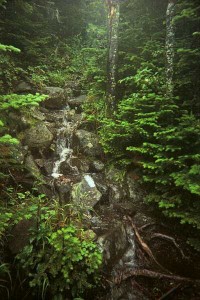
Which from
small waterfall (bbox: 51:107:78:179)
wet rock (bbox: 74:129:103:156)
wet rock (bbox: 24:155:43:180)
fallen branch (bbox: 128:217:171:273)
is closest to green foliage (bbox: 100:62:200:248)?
wet rock (bbox: 74:129:103:156)

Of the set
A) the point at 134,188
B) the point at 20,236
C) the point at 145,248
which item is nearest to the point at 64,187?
the point at 134,188

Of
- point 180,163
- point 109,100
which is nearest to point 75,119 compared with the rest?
point 109,100

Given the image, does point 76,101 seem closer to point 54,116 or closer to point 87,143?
point 54,116

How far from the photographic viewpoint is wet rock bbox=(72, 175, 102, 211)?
702 centimetres

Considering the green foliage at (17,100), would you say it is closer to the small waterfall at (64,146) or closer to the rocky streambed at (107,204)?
the rocky streambed at (107,204)

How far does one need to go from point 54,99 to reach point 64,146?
2.75m

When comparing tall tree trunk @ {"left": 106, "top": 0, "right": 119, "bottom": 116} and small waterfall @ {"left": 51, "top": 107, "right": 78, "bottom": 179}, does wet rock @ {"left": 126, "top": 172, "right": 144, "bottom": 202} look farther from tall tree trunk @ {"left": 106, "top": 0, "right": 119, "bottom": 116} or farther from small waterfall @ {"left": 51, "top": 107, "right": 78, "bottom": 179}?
tall tree trunk @ {"left": 106, "top": 0, "right": 119, "bottom": 116}

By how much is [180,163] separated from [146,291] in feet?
9.25

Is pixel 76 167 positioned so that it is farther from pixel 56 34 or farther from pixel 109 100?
pixel 56 34

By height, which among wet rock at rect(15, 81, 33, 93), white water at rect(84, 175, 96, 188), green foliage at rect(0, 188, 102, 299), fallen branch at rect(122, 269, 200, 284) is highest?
wet rock at rect(15, 81, 33, 93)

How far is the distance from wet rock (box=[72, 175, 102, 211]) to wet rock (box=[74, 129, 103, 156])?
127cm

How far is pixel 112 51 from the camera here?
32.5 ft

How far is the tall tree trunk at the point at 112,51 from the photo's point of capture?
9.81m

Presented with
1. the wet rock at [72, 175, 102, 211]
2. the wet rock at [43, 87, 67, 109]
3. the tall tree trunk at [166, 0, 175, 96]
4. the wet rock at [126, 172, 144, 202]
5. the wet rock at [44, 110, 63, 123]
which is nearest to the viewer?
the wet rock at [72, 175, 102, 211]
